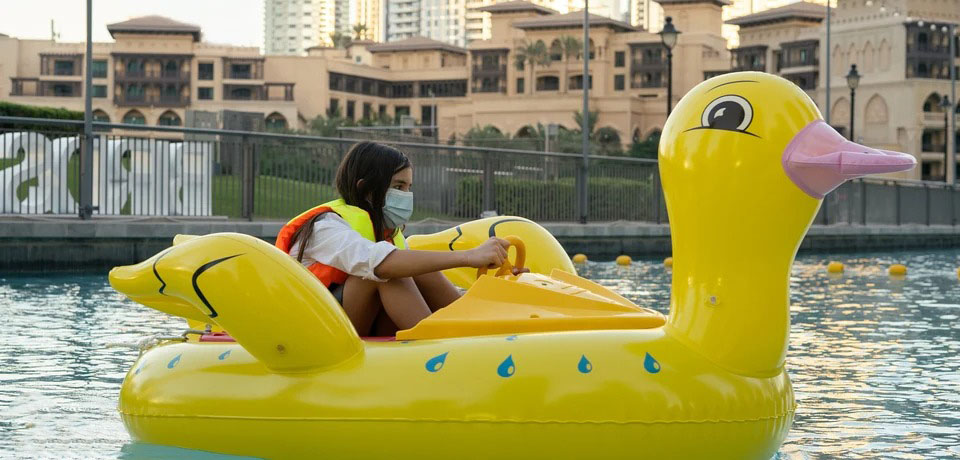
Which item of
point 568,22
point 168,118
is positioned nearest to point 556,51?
point 568,22

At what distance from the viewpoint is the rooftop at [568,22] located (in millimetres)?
105225

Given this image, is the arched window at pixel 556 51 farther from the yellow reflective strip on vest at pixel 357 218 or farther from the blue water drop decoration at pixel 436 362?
the blue water drop decoration at pixel 436 362

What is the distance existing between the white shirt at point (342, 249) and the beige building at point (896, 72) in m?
75.4

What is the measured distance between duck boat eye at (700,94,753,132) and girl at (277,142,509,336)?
1.04m

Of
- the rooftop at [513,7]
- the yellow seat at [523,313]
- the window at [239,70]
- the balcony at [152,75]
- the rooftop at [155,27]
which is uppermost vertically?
the rooftop at [513,7]

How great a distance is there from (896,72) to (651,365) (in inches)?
3203

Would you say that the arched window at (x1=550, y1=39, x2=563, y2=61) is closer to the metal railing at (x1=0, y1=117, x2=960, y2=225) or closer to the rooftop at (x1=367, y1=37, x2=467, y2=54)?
the rooftop at (x1=367, y1=37, x2=467, y2=54)

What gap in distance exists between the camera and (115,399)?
704cm

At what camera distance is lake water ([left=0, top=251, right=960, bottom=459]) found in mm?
5941

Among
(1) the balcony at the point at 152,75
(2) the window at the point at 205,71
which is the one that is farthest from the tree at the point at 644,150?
(1) the balcony at the point at 152,75

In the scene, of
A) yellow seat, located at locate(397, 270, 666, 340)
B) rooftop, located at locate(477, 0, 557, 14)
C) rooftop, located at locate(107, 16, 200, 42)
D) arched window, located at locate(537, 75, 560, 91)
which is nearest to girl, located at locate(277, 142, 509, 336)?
yellow seat, located at locate(397, 270, 666, 340)

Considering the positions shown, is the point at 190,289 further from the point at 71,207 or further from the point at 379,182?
the point at 71,207

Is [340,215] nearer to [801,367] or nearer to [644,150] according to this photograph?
[801,367]

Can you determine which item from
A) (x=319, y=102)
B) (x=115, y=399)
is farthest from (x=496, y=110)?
(x=115, y=399)
